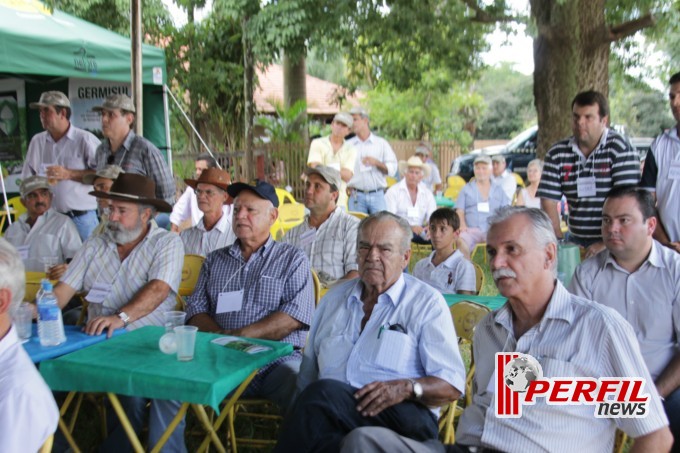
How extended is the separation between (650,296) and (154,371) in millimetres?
2149

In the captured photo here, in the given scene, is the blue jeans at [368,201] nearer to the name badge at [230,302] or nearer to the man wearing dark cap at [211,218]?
the man wearing dark cap at [211,218]

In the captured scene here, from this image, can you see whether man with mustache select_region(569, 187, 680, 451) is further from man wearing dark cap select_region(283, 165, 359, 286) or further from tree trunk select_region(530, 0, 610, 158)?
tree trunk select_region(530, 0, 610, 158)

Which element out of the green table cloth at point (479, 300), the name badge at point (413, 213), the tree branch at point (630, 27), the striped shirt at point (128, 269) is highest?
the tree branch at point (630, 27)

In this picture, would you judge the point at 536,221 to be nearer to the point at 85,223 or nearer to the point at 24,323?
the point at 24,323

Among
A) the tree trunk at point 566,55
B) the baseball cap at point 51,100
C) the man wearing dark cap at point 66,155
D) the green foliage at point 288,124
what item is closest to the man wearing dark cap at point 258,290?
the man wearing dark cap at point 66,155

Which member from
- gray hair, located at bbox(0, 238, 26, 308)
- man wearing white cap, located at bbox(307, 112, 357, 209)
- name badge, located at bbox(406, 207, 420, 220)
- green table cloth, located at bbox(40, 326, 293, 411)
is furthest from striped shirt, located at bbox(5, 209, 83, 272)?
name badge, located at bbox(406, 207, 420, 220)

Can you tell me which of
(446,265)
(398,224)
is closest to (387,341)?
(398,224)

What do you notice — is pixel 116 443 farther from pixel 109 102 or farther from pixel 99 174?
pixel 109 102

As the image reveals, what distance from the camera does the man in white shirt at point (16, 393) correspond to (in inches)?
62.1

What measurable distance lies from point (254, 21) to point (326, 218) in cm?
757

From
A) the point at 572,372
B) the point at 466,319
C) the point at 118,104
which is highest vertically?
the point at 118,104

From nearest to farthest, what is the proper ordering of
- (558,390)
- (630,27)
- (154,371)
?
(558,390) < (154,371) < (630,27)

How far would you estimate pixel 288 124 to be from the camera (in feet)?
46.8

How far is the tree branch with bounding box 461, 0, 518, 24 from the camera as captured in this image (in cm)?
923
